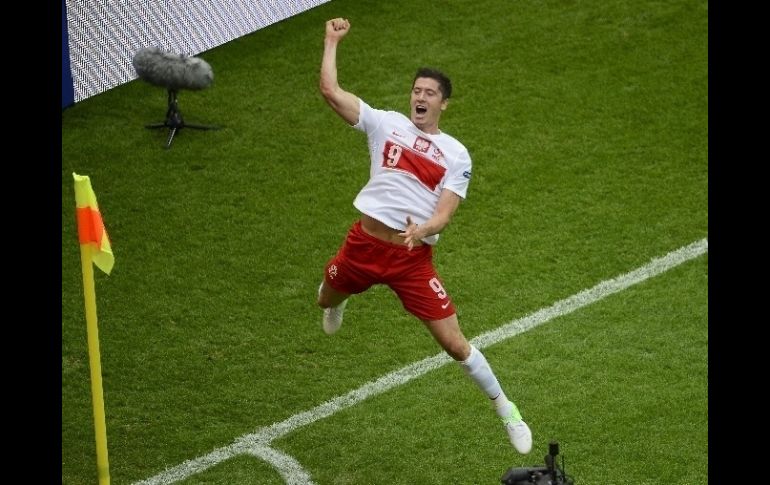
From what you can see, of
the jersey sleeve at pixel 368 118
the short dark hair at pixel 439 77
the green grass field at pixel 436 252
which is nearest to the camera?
the short dark hair at pixel 439 77

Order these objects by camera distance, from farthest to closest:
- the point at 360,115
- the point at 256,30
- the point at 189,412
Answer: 1. the point at 256,30
2. the point at 189,412
3. the point at 360,115

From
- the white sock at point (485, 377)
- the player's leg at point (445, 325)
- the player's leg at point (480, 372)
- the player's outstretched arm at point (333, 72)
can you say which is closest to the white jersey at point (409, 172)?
the player's outstretched arm at point (333, 72)

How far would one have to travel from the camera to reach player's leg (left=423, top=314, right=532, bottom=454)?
8.09 metres

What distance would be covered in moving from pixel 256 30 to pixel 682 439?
713cm

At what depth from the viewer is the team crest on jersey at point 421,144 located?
812cm

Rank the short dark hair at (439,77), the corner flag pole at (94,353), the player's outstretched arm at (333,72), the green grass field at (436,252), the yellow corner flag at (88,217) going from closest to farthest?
1. the corner flag pole at (94,353)
2. the yellow corner flag at (88,217)
3. the player's outstretched arm at (333,72)
4. the short dark hair at (439,77)
5. the green grass field at (436,252)

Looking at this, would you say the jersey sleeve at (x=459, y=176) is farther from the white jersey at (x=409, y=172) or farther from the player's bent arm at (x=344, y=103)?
the player's bent arm at (x=344, y=103)

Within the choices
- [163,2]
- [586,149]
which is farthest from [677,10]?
[163,2]

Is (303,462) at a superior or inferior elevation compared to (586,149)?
superior

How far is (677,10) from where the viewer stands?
14.3m

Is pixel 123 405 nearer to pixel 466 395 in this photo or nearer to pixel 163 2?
pixel 466 395

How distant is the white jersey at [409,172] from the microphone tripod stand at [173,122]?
14.9 feet
